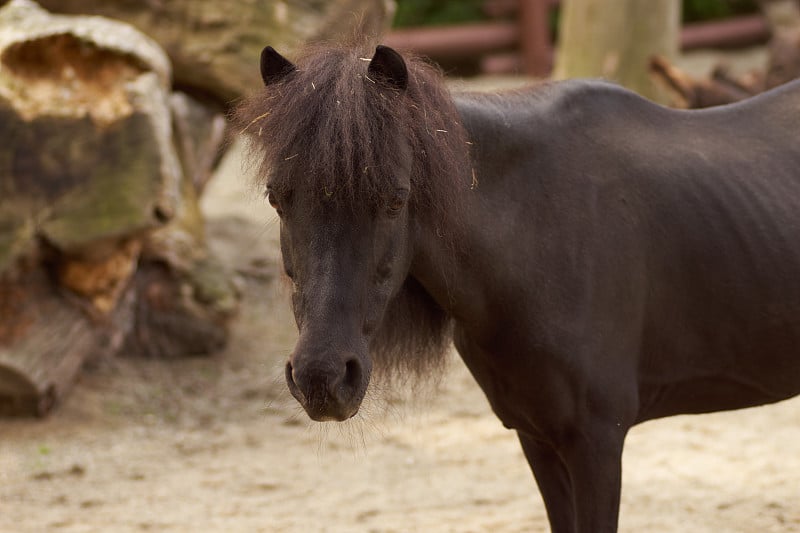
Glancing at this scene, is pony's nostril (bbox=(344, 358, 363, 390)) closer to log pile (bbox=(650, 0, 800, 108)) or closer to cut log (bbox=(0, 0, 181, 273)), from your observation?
cut log (bbox=(0, 0, 181, 273))

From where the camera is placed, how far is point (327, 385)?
7.22 feet

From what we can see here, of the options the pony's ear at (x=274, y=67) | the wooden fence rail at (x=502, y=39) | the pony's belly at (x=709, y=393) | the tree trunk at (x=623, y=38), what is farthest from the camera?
the wooden fence rail at (x=502, y=39)

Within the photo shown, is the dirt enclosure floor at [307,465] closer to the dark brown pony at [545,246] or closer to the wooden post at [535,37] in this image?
the dark brown pony at [545,246]

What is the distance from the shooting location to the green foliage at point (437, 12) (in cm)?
1464

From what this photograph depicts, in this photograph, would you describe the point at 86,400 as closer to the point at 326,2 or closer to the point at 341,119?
the point at 326,2

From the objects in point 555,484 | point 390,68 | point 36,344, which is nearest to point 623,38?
point 36,344

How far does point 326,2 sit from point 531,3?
7817mm

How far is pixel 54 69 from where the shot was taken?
5.06m

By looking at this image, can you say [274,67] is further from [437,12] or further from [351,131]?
[437,12]

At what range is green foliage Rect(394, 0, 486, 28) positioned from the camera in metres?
14.6

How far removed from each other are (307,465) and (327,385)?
2920 millimetres

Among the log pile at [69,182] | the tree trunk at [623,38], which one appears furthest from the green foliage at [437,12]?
the log pile at [69,182]

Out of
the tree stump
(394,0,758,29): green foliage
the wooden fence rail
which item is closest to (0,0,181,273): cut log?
the tree stump

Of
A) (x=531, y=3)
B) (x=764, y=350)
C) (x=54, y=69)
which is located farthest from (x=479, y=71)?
(x=764, y=350)
